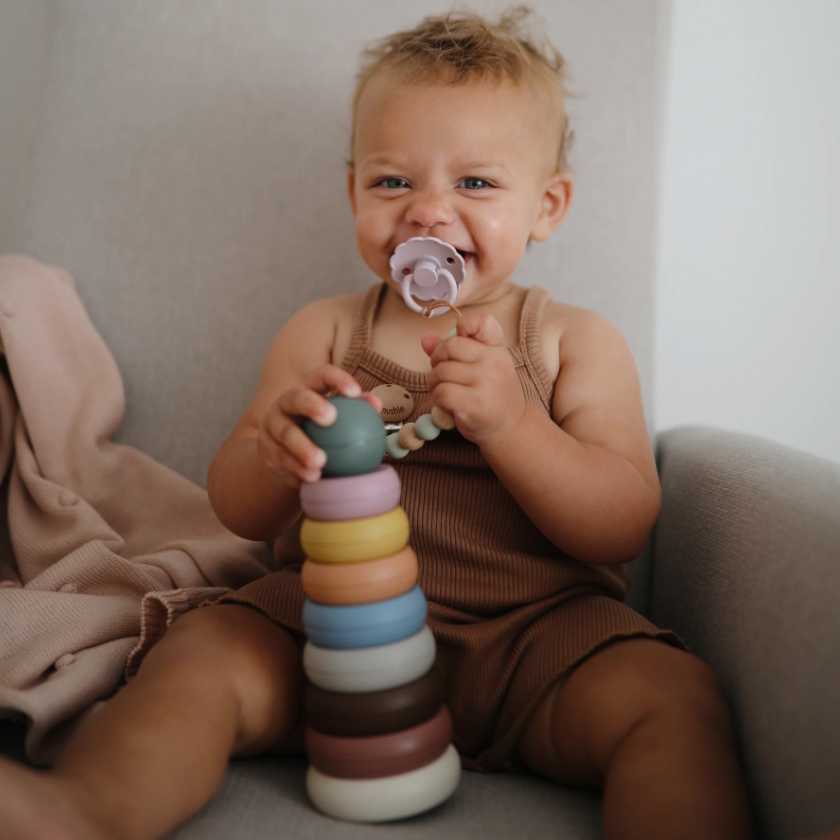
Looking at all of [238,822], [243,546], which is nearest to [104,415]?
[243,546]

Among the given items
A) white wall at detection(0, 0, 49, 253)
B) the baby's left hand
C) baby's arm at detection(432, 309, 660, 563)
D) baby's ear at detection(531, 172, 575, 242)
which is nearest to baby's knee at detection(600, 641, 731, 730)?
baby's arm at detection(432, 309, 660, 563)

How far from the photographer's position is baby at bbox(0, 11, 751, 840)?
2.06ft

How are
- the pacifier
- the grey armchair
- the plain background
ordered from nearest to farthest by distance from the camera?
the pacifier
the grey armchair
the plain background

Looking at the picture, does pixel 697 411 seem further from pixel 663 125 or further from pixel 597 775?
pixel 597 775

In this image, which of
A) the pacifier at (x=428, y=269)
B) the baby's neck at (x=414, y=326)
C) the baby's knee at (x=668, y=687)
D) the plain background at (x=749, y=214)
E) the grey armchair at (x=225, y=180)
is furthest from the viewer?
the plain background at (x=749, y=214)

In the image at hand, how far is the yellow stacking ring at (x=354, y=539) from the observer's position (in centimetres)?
65

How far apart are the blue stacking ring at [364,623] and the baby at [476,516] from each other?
0.37 feet

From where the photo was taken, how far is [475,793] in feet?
2.35

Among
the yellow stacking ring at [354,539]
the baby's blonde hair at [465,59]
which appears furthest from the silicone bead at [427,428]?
the baby's blonde hair at [465,59]

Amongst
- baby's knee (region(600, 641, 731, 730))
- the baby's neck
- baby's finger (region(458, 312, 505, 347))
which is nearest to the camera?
baby's knee (region(600, 641, 731, 730))

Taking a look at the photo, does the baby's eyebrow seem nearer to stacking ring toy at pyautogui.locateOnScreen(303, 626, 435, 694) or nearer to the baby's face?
the baby's face

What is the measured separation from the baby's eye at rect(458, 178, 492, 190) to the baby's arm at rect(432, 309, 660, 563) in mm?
215

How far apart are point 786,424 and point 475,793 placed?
3.46ft

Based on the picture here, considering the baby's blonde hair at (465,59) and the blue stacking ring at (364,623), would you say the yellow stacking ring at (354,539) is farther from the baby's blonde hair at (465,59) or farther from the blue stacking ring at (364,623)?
the baby's blonde hair at (465,59)
